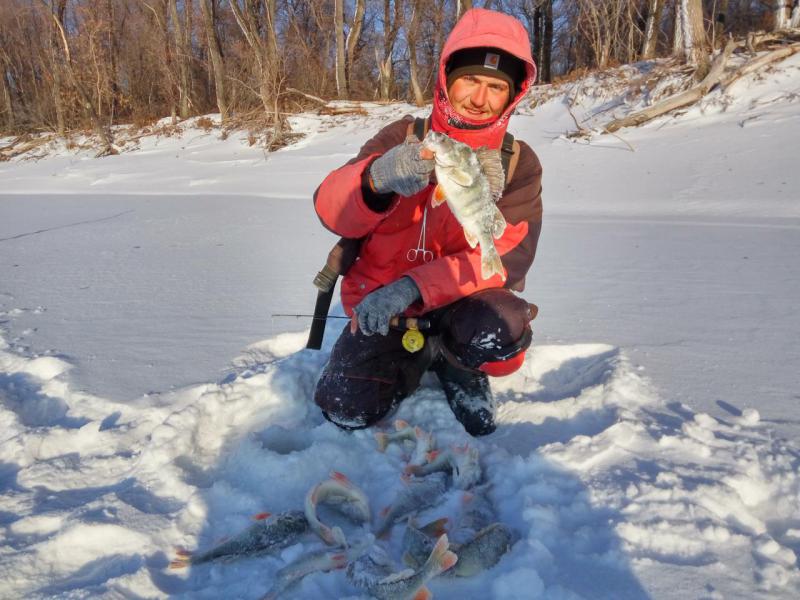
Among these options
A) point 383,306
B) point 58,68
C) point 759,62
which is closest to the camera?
point 383,306

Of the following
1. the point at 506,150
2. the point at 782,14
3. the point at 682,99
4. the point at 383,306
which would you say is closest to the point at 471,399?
the point at 383,306

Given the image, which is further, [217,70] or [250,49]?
[217,70]

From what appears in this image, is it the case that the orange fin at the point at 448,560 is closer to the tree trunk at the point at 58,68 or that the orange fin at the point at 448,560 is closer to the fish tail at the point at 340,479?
the fish tail at the point at 340,479

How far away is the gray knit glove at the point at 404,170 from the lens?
6.38 feet

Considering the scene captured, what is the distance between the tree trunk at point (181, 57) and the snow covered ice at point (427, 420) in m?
16.4

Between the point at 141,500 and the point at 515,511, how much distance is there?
4.09ft

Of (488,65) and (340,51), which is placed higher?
(340,51)

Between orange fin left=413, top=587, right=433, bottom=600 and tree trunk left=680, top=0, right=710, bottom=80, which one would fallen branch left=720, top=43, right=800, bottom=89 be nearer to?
tree trunk left=680, top=0, right=710, bottom=80

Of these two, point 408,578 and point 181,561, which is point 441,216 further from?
point 181,561

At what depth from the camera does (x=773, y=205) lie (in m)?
5.55

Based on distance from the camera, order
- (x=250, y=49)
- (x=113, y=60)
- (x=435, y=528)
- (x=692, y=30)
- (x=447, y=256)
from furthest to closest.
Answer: (x=113, y=60) → (x=250, y=49) → (x=692, y=30) → (x=447, y=256) → (x=435, y=528)

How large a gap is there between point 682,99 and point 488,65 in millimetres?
8172

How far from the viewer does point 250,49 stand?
15336mm

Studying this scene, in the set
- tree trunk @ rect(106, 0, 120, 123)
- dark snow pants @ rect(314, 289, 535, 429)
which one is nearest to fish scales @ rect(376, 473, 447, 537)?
dark snow pants @ rect(314, 289, 535, 429)
